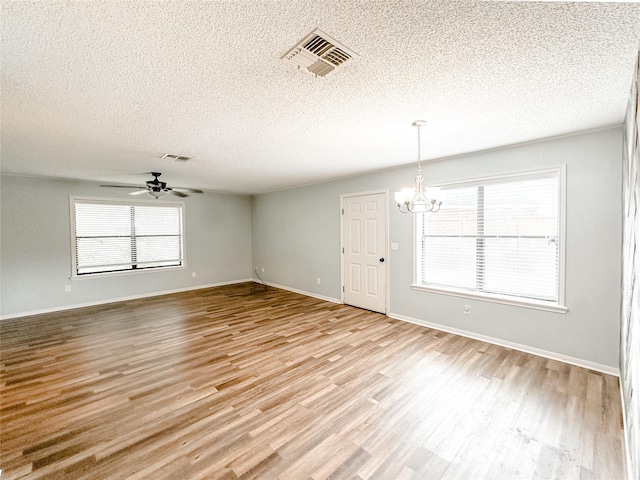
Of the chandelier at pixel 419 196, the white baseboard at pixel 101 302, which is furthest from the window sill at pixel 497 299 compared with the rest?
the white baseboard at pixel 101 302

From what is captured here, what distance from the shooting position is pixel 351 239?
534 centimetres

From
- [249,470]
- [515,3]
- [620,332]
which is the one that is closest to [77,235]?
[249,470]

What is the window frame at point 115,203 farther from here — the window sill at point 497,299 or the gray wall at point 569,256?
the window sill at point 497,299

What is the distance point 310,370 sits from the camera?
2.93m

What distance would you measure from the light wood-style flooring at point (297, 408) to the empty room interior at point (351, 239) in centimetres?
2

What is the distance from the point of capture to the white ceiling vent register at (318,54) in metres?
1.46

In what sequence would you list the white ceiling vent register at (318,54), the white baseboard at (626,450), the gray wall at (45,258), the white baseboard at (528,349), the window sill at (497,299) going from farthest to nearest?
the gray wall at (45,258) → the window sill at (497,299) → the white baseboard at (528,349) → the white baseboard at (626,450) → the white ceiling vent register at (318,54)

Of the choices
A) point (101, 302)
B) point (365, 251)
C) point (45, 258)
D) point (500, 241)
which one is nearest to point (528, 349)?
point (500, 241)

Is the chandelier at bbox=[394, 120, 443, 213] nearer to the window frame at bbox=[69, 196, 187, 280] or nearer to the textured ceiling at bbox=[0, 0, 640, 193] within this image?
the textured ceiling at bbox=[0, 0, 640, 193]

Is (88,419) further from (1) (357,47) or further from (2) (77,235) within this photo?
(2) (77,235)

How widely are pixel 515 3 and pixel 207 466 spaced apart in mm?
3014

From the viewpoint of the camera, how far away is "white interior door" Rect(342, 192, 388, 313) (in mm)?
4809

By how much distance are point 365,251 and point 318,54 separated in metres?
3.84

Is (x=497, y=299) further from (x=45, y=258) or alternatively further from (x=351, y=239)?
(x=45, y=258)
